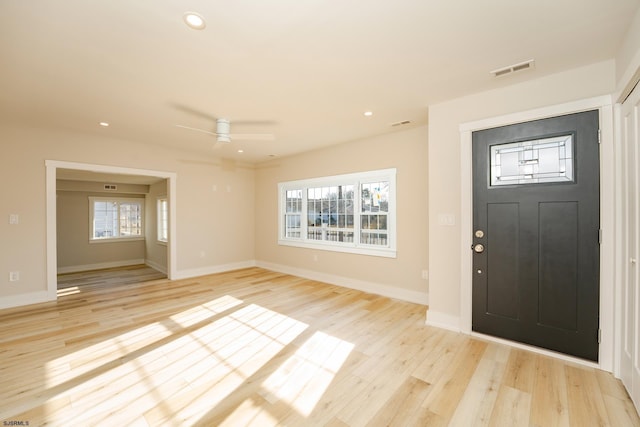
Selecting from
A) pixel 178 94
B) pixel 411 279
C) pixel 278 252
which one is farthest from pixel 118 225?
pixel 411 279

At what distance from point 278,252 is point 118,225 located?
4994 millimetres

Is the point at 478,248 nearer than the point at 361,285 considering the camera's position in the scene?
Yes

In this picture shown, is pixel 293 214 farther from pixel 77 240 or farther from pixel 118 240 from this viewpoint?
Answer: pixel 77 240

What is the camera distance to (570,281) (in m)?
2.56

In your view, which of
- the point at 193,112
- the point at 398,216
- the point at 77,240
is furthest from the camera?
the point at 77,240

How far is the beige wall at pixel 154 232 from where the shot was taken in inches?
274

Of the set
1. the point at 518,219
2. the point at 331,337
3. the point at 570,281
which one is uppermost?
the point at 518,219

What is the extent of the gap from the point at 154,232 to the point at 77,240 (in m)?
1.84

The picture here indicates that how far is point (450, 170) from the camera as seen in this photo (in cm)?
333

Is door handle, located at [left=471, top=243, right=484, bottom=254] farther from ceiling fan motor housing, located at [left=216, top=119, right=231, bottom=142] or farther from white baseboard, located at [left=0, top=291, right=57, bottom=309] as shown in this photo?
white baseboard, located at [left=0, top=291, right=57, bottom=309]

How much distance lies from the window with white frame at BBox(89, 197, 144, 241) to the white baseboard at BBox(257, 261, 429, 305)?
4.62 metres

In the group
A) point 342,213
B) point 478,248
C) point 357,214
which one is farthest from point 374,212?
point 478,248

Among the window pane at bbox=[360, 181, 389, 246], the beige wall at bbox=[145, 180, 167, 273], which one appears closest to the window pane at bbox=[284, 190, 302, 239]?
the window pane at bbox=[360, 181, 389, 246]

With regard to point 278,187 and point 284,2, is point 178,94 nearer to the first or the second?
point 284,2
